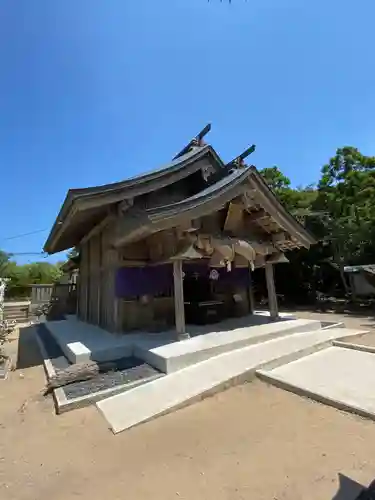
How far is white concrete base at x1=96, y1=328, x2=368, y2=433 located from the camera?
4.00 m

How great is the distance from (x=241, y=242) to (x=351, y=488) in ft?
17.1

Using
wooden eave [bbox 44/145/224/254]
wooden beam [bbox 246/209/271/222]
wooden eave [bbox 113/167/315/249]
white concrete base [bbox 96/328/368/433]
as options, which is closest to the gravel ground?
white concrete base [bbox 96/328/368/433]

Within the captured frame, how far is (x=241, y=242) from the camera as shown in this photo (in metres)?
7.18

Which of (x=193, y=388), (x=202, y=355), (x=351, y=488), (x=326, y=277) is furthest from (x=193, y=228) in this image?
(x=326, y=277)

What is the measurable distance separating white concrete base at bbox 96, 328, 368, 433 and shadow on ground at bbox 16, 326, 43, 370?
378 centimetres

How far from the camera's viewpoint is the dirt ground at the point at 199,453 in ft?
8.64

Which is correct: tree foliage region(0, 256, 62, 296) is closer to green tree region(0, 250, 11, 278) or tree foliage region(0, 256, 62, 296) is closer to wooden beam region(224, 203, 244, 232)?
green tree region(0, 250, 11, 278)

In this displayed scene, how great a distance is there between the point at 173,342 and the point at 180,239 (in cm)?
232

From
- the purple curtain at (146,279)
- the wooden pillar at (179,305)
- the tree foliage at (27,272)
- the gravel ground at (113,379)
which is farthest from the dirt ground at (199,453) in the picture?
the tree foliage at (27,272)

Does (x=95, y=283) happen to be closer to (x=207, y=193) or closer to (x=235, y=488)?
(x=207, y=193)

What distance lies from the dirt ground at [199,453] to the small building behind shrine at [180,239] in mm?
2663

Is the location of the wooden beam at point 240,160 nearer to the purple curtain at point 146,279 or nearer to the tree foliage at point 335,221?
the purple curtain at point 146,279

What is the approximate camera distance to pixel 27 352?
828cm

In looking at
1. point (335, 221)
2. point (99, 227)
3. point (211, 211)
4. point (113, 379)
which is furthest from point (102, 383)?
point (335, 221)
